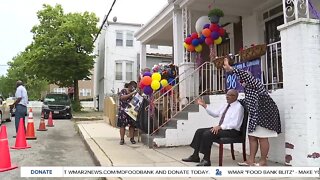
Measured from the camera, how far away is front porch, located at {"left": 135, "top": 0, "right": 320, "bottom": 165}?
553 centimetres

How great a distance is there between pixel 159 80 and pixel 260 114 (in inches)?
134

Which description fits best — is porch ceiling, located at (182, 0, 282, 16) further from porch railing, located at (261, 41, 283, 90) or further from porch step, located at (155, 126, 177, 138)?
porch step, located at (155, 126, 177, 138)

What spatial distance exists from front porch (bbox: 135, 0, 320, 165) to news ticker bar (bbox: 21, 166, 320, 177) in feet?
0.99

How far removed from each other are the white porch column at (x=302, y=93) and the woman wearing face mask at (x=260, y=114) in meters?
0.23

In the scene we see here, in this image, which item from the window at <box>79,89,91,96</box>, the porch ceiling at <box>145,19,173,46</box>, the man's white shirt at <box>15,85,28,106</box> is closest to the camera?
the man's white shirt at <box>15,85,28,106</box>

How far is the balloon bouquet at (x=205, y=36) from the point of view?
32.0 ft

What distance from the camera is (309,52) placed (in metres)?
5.52

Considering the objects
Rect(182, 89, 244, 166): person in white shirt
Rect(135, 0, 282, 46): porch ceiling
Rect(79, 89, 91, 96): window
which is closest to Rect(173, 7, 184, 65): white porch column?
Rect(135, 0, 282, 46): porch ceiling

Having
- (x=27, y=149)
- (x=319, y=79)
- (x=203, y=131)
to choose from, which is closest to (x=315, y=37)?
(x=319, y=79)

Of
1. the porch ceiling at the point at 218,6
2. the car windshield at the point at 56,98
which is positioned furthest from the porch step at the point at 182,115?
the car windshield at the point at 56,98

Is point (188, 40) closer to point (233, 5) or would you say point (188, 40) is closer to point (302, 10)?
point (233, 5)

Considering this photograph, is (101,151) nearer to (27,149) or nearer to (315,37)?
(27,149)

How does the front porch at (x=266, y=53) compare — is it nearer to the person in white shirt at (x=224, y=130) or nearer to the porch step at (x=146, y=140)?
the porch step at (x=146, y=140)

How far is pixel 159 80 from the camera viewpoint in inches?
343
